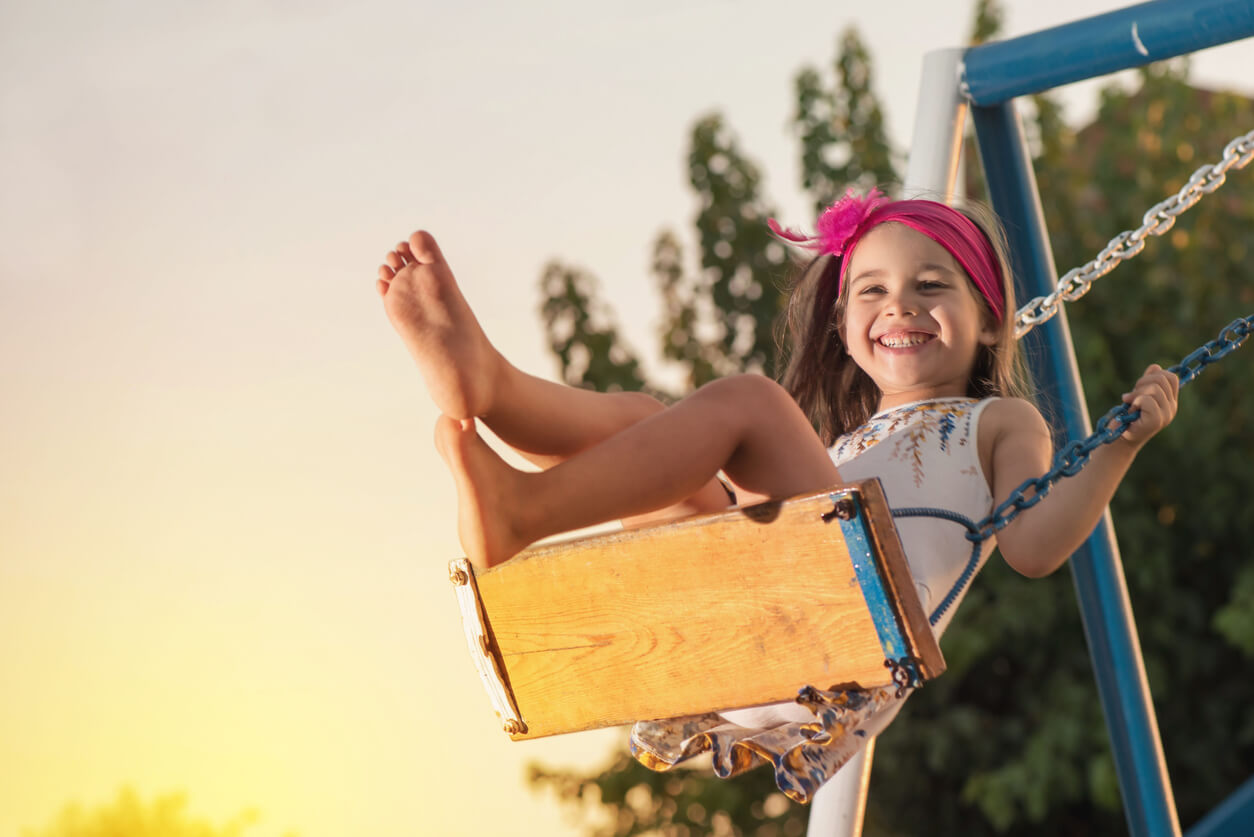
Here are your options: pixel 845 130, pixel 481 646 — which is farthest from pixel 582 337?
pixel 481 646

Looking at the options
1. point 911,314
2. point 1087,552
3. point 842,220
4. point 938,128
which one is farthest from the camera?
point 1087,552

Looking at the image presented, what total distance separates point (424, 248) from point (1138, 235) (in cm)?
159

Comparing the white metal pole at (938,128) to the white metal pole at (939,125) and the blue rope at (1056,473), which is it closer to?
the white metal pole at (939,125)

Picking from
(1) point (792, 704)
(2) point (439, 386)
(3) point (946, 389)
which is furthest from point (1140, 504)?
(2) point (439, 386)

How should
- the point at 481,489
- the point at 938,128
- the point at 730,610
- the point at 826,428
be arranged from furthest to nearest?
the point at 938,128 < the point at 826,428 < the point at 730,610 < the point at 481,489

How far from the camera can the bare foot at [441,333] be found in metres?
1.76

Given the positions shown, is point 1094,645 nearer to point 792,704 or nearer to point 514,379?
point 792,704

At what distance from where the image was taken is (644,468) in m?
1.78

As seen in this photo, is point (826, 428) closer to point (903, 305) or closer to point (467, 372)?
point (903, 305)

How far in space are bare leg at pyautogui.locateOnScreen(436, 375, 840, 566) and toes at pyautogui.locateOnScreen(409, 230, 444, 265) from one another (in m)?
0.22

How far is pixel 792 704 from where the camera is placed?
1981 millimetres

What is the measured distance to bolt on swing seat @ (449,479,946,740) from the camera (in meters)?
1.73

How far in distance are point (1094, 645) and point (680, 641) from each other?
1.89 metres

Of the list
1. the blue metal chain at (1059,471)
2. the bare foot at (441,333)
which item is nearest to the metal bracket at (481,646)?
the bare foot at (441,333)
